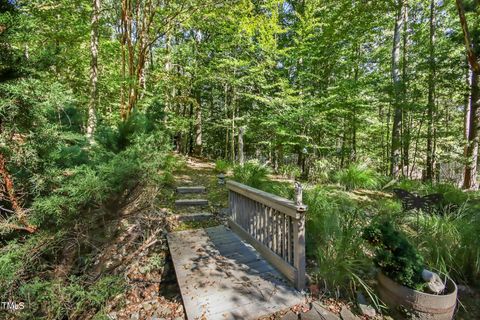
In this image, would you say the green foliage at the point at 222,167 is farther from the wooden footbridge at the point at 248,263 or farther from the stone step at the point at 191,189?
the wooden footbridge at the point at 248,263

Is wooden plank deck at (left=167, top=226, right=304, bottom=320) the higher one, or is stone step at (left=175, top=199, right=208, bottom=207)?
stone step at (left=175, top=199, right=208, bottom=207)

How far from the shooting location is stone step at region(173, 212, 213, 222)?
14.6 feet

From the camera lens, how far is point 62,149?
2.57 metres

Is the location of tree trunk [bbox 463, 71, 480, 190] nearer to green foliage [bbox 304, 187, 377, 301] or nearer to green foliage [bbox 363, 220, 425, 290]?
green foliage [bbox 304, 187, 377, 301]

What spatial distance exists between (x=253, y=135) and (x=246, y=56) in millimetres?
2912

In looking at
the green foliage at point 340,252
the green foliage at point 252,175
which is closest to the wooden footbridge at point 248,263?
the green foliage at point 340,252

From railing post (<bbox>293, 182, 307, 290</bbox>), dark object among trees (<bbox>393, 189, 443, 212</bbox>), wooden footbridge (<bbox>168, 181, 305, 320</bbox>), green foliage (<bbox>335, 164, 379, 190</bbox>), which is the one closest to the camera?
wooden footbridge (<bbox>168, 181, 305, 320</bbox>)

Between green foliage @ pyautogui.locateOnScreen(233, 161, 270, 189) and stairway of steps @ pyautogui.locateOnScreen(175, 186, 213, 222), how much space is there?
0.94 metres

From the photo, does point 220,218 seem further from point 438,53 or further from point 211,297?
point 438,53

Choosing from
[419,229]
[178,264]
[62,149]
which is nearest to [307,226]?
[419,229]

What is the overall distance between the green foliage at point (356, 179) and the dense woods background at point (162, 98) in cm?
50

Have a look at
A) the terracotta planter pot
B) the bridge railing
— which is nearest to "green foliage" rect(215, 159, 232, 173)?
the bridge railing

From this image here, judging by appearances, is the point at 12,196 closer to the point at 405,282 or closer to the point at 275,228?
the point at 275,228

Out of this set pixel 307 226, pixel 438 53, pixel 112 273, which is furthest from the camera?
pixel 438 53
